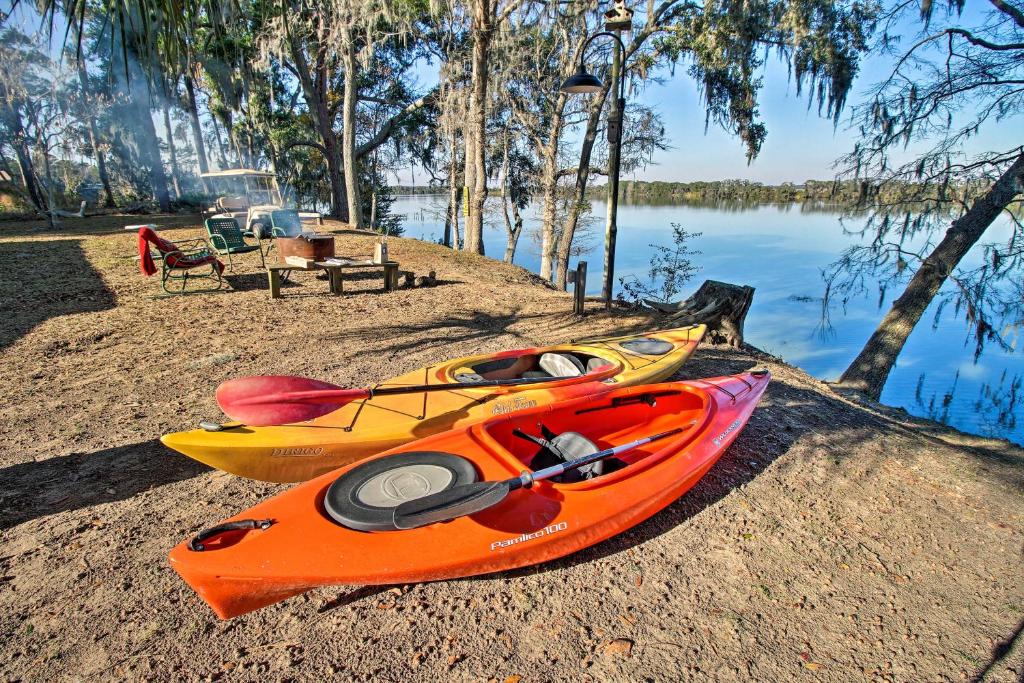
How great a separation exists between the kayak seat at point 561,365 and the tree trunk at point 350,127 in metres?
12.2

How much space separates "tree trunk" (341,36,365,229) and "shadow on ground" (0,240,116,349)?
7.59 meters

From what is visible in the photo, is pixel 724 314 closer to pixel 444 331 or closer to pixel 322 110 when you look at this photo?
pixel 444 331

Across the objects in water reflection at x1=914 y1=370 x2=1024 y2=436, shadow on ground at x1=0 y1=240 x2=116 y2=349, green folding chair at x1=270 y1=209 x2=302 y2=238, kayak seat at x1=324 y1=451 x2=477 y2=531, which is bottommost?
water reflection at x1=914 y1=370 x2=1024 y2=436

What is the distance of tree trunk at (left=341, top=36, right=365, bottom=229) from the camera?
44.7ft

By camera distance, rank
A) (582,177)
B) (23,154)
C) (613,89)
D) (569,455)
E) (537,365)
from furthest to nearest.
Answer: (23,154) → (582,177) → (613,89) → (537,365) → (569,455)

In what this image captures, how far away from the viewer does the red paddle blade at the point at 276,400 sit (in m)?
3.29

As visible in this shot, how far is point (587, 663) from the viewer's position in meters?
2.22

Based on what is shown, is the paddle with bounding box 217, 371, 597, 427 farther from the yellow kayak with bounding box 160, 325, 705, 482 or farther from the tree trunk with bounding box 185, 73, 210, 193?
the tree trunk with bounding box 185, 73, 210, 193

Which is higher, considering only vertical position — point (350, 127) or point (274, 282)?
point (350, 127)

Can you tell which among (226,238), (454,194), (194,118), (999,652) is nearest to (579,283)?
(999,652)

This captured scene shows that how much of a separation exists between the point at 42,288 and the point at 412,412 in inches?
316

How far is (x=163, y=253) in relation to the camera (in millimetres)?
7660

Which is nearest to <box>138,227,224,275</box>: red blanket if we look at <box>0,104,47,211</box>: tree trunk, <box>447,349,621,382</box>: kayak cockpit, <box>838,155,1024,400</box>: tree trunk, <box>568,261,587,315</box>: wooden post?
<box>447,349,621,382</box>: kayak cockpit

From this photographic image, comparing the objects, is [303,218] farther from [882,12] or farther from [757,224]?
[757,224]
